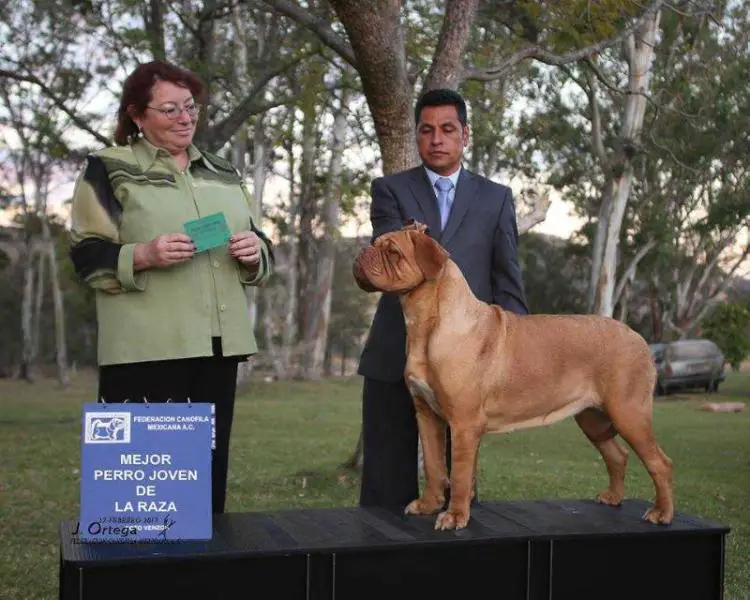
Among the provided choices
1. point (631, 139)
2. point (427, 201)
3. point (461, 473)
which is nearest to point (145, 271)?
point (427, 201)

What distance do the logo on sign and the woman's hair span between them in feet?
4.03

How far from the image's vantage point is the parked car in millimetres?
28688

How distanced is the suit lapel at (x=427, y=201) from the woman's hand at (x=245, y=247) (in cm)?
75

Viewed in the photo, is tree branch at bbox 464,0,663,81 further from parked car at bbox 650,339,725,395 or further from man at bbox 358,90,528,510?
parked car at bbox 650,339,725,395

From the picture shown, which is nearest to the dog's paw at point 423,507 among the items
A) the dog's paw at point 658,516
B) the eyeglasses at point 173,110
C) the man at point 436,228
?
the man at point 436,228

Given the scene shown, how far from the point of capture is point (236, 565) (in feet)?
11.3

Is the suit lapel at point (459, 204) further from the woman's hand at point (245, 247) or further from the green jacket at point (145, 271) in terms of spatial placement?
the green jacket at point (145, 271)

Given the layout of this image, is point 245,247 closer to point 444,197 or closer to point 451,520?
point 444,197

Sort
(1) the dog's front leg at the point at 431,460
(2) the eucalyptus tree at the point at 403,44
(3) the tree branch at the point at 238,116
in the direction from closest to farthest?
1. (1) the dog's front leg at the point at 431,460
2. (2) the eucalyptus tree at the point at 403,44
3. (3) the tree branch at the point at 238,116

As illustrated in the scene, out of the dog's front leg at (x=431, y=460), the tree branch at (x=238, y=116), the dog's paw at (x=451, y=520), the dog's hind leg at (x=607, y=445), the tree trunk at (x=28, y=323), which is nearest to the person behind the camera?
the dog's paw at (x=451, y=520)

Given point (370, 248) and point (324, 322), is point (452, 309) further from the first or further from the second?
point (324, 322)

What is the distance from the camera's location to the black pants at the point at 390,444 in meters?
4.41

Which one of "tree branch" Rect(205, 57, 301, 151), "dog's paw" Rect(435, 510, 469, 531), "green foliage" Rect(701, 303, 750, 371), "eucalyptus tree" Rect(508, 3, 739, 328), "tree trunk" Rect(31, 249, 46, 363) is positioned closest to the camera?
"dog's paw" Rect(435, 510, 469, 531)

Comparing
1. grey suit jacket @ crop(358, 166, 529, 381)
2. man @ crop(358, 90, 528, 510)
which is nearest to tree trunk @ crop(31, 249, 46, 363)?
man @ crop(358, 90, 528, 510)
